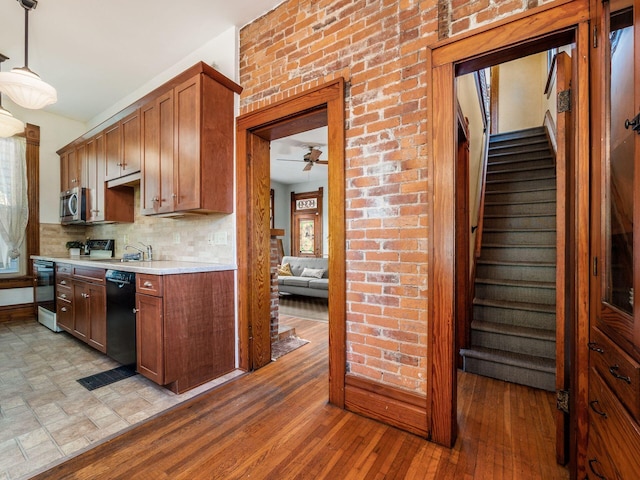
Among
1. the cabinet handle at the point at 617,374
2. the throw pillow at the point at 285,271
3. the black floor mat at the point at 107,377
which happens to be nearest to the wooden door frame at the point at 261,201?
the black floor mat at the point at 107,377

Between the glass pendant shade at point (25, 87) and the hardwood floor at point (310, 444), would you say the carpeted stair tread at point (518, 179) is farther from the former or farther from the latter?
the glass pendant shade at point (25, 87)

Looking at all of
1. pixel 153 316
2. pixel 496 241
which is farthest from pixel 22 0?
pixel 496 241

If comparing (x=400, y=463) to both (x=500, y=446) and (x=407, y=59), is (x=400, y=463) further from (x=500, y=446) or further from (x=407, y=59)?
(x=407, y=59)

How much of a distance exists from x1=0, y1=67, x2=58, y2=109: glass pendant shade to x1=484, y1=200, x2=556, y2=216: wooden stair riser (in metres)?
4.50

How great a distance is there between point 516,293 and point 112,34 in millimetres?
4526

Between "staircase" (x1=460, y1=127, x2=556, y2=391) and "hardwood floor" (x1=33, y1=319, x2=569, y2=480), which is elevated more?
"staircase" (x1=460, y1=127, x2=556, y2=391)

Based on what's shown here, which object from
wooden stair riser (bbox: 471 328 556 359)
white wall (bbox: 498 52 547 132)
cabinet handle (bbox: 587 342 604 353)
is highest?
white wall (bbox: 498 52 547 132)

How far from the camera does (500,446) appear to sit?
1.55m

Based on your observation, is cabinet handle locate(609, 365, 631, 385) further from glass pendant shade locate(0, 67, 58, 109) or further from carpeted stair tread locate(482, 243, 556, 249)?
glass pendant shade locate(0, 67, 58, 109)

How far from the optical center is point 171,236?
3170mm

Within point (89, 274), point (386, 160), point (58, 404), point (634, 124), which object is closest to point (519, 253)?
point (386, 160)

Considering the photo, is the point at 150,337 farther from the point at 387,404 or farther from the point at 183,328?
the point at 387,404

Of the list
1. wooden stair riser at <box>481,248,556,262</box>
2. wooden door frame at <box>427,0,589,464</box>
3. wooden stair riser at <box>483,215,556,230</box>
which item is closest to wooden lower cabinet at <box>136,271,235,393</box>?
wooden door frame at <box>427,0,589,464</box>

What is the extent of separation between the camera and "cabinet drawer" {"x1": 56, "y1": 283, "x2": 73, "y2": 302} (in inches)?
122
